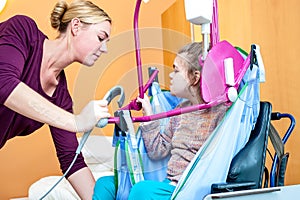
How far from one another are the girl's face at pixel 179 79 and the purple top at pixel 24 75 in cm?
39

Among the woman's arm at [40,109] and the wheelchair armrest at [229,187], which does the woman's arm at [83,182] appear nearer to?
the woman's arm at [40,109]

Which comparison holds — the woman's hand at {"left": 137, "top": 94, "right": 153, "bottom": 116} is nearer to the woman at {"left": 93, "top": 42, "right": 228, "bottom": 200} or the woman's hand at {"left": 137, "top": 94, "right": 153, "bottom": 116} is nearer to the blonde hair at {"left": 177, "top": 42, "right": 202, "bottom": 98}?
the woman at {"left": 93, "top": 42, "right": 228, "bottom": 200}

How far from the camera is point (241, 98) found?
1.06m

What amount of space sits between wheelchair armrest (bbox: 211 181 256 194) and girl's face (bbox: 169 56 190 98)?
9.4 inches

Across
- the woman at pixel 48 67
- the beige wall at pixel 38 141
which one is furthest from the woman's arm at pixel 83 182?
the beige wall at pixel 38 141

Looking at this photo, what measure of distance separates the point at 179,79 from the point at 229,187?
0.27 m

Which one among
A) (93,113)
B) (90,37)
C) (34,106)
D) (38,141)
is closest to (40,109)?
(34,106)

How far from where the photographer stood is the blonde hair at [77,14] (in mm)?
1429

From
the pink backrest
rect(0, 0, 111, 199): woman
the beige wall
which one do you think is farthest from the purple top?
the pink backrest

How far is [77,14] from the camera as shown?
57.9 inches

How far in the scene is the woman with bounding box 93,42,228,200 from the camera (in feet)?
3.61

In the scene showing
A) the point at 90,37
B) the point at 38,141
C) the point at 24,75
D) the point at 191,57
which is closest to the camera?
the point at 191,57

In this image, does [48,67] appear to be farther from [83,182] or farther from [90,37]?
[83,182]

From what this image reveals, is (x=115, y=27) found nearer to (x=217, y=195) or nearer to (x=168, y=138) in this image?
(x=168, y=138)
